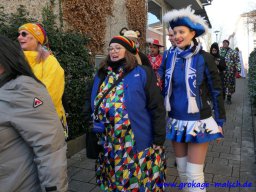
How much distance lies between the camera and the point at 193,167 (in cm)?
288

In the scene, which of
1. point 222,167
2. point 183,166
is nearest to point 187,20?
point 183,166

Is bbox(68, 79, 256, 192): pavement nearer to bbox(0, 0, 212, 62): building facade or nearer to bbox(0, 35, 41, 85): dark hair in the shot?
bbox(0, 35, 41, 85): dark hair

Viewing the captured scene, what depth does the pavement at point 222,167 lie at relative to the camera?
148 inches

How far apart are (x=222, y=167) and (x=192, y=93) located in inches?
79.9

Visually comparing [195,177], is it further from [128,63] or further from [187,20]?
[187,20]

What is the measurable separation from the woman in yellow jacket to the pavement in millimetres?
1106

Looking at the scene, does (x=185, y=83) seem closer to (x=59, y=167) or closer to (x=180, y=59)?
(x=180, y=59)

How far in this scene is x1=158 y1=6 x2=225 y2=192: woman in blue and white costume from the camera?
2.83 meters

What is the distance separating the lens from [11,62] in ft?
5.45

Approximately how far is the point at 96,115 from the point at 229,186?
2.11 meters

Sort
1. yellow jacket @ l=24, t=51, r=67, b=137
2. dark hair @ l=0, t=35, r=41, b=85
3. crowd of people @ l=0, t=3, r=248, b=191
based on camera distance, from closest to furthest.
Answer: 1. dark hair @ l=0, t=35, r=41, b=85
2. crowd of people @ l=0, t=3, r=248, b=191
3. yellow jacket @ l=24, t=51, r=67, b=137

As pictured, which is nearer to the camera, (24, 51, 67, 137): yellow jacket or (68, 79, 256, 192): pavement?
(24, 51, 67, 137): yellow jacket

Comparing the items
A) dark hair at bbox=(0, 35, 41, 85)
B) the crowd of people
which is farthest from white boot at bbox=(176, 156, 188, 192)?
dark hair at bbox=(0, 35, 41, 85)

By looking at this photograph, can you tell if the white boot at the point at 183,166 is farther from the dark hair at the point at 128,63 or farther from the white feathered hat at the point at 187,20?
the white feathered hat at the point at 187,20
